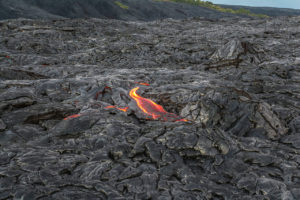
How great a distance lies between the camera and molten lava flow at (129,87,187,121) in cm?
994

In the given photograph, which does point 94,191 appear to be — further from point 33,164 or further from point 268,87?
point 268,87

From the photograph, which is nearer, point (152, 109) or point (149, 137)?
point (149, 137)

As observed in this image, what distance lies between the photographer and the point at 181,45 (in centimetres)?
2584

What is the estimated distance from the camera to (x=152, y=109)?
420 inches

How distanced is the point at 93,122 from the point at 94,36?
2358 cm

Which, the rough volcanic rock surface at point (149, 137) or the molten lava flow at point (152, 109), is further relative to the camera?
the molten lava flow at point (152, 109)

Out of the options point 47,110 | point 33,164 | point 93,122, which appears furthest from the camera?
point 47,110

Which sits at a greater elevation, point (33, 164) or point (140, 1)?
point (140, 1)

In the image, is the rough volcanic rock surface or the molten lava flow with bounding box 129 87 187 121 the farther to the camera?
the molten lava flow with bounding box 129 87 187 121

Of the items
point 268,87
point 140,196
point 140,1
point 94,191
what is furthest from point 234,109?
point 140,1

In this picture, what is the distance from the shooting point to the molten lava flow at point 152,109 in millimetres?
9938

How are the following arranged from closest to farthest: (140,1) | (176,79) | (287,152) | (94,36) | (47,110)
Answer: (287,152)
(47,110)
(176,79)
(94,36)
(140,1)

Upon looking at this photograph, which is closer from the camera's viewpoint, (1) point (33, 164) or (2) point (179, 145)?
(1) point (33, 164)

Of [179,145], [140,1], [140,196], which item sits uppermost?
[140,1]
